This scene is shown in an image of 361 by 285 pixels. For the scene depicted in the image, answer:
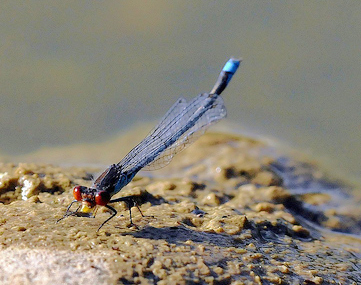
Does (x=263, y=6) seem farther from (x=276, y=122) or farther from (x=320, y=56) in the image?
(x=276, y=122)

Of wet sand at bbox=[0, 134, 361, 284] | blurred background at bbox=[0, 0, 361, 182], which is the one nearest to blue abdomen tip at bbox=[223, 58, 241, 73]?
wet sand at bbox=[0, 134, 361, 284]

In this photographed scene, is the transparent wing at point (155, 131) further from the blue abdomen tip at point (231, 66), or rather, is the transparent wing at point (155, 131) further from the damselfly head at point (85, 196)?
the blue abdomen tip at point (231, 66)

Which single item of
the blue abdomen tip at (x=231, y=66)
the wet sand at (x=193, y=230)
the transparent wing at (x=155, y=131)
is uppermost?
the blue abdomen tip at (x=231, y=66)

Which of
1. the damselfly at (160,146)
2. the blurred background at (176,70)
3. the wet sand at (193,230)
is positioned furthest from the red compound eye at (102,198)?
the blurred background at (176,70)

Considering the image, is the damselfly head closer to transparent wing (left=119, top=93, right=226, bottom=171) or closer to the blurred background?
transparent wing (left=119, top=93, right=226, bottom=171)

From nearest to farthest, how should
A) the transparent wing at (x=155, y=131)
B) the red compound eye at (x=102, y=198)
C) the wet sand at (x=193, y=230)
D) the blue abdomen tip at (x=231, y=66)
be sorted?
the wet sand at (x=193, y=230)
the red compound eye at (x=102, y=198)
the transparent wing at (x=155, y=131)
the blue abdomen tip at (x=231, y=66)

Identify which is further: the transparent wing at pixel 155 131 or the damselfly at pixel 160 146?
the transparent wing at pixel 155 131

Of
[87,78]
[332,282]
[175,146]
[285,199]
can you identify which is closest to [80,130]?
A: [87,78]

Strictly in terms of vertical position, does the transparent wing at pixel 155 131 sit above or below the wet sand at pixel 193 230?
above
